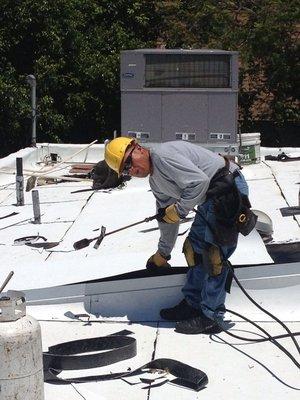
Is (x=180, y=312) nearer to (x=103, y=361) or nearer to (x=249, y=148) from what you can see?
(x=103, y=361)

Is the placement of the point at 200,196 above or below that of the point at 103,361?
above

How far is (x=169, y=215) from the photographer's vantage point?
19.5 ft

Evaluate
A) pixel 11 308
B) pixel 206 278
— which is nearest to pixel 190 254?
pixel 206 278

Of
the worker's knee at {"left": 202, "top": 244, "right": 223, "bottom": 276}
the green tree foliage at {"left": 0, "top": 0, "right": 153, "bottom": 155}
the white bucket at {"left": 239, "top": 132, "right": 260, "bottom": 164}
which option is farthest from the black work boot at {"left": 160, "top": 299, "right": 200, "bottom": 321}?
the green tree foliage at {"left": 0, "top": 0, "right": 153, "bottom": 155}

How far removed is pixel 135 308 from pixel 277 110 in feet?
41.0

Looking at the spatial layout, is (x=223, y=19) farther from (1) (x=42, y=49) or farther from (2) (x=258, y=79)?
(1) (x=42, y=49)

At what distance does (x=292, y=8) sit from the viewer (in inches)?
672

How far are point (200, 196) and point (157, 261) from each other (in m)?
0.91

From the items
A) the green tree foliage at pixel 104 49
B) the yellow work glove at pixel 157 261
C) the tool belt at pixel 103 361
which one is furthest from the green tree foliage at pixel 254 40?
the tool belt at pixel 103 361

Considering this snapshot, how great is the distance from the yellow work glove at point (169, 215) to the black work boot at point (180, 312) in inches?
27.2

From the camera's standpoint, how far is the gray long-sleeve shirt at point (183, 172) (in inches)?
224

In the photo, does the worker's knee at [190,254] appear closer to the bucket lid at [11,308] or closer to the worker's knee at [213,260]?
the worker's knee at [213,260]

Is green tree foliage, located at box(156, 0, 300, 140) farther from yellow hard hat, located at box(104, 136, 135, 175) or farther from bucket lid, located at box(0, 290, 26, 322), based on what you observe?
bucket lid, located at box(0, 290, 26, 322)

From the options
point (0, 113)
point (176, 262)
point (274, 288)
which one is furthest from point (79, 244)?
point (0, 113)
